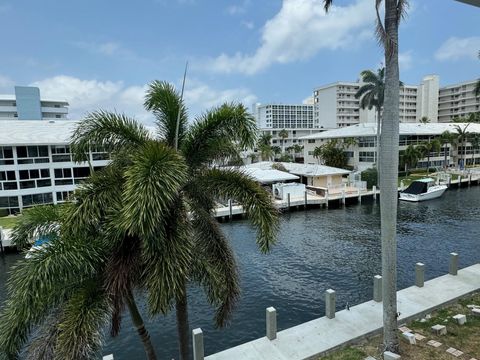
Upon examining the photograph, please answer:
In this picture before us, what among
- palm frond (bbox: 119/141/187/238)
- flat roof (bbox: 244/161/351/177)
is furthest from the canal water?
palm frond (bbox: 119/141/187/238)

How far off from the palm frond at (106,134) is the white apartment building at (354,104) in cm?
9838

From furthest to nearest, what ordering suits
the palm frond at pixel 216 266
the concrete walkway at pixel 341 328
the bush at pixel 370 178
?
the bush at pixel 370 178, the concrete walkway at pixel 341 328, the palm frond at pixel 216 266

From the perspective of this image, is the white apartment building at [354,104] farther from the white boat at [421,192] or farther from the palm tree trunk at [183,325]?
the palm tree trunk at [183,325]

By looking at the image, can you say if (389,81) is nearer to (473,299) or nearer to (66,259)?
(66,259)

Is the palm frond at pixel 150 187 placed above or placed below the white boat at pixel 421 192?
above

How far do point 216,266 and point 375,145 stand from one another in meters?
51.9

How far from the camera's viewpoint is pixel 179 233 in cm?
566

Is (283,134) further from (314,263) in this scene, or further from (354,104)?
(314,263)

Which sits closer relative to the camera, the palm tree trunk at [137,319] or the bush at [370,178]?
the palm tree trunk at [137,319]

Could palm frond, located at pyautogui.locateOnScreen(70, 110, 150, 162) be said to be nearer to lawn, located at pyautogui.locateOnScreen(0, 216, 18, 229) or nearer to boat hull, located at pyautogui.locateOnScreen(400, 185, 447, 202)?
lawn, located at pyautogui.locateOnScreen(0, 216, 18, 229)

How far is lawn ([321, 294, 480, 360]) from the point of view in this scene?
854 centimetres

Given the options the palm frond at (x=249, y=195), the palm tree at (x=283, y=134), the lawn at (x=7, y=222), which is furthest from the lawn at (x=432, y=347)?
the palm tree at (x=283, y=134)

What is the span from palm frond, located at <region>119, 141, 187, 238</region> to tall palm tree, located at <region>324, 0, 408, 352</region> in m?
5.35

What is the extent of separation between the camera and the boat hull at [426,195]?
3750 centimetres
